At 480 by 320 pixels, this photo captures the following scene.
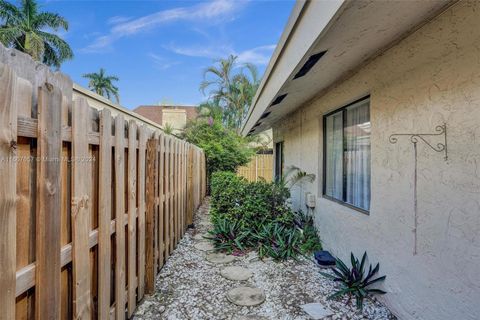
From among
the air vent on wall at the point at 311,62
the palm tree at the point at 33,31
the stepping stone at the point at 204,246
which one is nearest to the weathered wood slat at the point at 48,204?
the air vent on wall at the point at 311,62

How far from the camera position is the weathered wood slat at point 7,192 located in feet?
3.62

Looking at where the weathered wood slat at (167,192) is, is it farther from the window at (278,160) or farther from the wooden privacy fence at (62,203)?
the window at (278,160)

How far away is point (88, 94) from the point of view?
5266 millimetres

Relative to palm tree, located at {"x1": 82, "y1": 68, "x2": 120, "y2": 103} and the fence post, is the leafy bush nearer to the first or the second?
the fence post

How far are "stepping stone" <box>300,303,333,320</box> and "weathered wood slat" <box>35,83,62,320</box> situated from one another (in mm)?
2260

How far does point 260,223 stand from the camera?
17.0ft

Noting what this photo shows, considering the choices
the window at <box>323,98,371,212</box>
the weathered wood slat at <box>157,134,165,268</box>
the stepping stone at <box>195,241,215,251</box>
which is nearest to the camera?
the window at <box>323,98,371,212</box>

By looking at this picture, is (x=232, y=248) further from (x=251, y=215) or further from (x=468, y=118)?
(x=468, y=118)

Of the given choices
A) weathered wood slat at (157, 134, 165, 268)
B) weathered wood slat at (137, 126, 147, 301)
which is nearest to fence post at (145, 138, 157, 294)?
weathered wood slat at (137, 126, 147, 301)

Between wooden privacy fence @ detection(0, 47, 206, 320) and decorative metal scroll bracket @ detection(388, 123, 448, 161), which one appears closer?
wooden privacy fence @ detection(0, 47, 206, 320)

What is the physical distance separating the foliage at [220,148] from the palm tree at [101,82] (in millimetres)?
21505

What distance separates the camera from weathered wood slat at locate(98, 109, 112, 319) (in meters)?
2.03

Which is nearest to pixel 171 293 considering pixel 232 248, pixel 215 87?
pixel 232 248

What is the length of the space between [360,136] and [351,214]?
1.04 m
